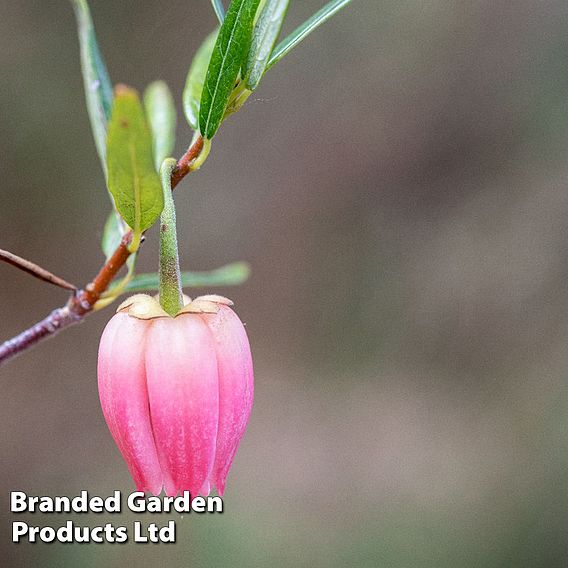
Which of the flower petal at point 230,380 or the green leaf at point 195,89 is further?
the green leaf at point 195,89

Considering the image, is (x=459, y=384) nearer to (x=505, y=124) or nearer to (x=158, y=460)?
(x=505, y=124)

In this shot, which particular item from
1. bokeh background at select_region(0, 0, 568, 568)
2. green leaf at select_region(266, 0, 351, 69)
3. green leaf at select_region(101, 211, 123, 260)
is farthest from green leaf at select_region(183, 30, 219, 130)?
bokeh background at select_region(0, 0, 568, 568)

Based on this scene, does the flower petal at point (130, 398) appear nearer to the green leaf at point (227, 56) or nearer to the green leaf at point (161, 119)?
the green leaf at point (227, 56)

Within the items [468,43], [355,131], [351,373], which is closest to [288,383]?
[351,373]

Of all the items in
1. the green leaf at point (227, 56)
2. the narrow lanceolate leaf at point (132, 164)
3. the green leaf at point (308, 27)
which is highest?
the green leaf at point (308, 27)

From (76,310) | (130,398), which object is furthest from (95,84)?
(130,398)

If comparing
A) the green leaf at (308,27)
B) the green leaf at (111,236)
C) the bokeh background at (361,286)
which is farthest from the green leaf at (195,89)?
the bokeh background at (361,286)

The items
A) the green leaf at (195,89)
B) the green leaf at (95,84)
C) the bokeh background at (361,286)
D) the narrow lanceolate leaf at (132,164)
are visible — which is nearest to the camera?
the narrow lanceolate leaf at (132,164)
